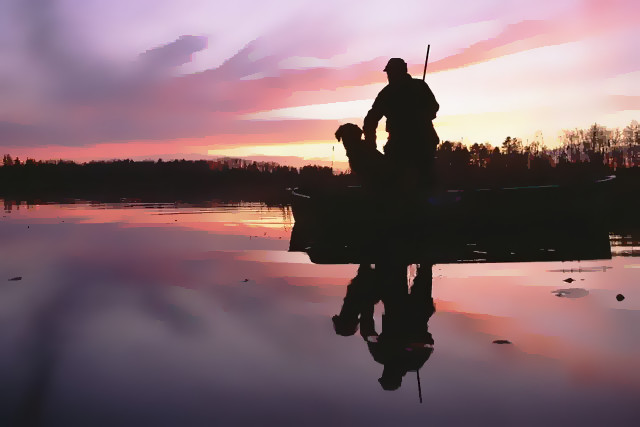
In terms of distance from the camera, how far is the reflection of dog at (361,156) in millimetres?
12703

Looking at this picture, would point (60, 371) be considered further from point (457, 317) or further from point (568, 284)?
point (568, 284)

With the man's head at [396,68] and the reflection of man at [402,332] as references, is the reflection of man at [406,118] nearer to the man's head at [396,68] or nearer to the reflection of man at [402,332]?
the man's head at [396,68]

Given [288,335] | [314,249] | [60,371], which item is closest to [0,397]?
[60,371]

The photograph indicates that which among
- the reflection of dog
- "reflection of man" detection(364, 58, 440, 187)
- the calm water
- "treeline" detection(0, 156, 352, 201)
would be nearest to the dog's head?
the reflection of dog

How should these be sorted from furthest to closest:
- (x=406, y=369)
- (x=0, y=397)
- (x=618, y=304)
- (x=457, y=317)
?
(x=618, y=304), (x=457, y=317), (x=406, y=369), (x=0, y=397)

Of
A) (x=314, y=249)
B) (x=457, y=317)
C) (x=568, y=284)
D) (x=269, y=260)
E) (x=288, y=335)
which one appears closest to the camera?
(x=288, y=335)

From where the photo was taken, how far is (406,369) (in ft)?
18.3

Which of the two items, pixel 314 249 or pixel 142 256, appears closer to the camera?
pixel 142 256

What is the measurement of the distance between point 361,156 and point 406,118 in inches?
65.8

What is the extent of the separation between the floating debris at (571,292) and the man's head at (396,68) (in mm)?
5031

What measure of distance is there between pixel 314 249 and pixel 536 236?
6.08 metres

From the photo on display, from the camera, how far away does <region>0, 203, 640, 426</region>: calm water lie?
4.62m

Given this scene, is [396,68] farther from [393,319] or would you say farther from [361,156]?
[393,319]

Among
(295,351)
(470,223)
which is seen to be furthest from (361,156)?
(295,351)
